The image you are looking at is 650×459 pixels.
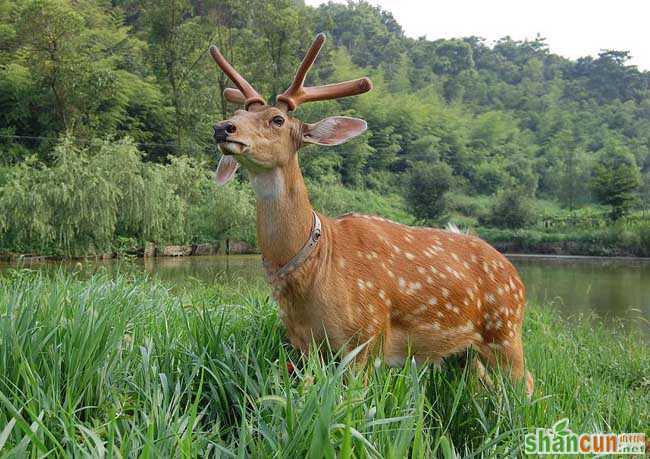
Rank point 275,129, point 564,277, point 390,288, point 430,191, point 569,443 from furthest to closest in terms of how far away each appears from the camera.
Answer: point 430,191
point 564,277
point 390,288
point 275,129
point 569,443

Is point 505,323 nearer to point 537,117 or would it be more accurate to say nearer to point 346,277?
point 346,277

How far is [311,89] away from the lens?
9.02 feet

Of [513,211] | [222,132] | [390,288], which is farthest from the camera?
[513,211]

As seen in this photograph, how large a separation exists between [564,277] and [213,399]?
668 inches

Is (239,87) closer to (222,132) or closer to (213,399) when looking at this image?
(222,132)

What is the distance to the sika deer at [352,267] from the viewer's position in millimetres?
2332

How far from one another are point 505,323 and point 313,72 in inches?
1544

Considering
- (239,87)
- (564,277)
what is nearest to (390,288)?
(239,87)

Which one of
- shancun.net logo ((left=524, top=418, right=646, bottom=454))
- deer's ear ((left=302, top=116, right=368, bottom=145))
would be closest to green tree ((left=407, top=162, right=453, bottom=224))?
deer's ear ((left=302, top=116, right=368, bottom=145))

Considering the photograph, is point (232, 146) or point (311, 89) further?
point (311, 89)

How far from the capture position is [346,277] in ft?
7.93

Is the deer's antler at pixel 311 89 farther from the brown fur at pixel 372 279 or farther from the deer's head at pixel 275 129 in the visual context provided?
the brown fur at pixel 372 279

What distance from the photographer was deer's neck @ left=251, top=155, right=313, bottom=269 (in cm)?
242

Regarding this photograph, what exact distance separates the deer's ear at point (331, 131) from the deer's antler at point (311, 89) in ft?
0.48
